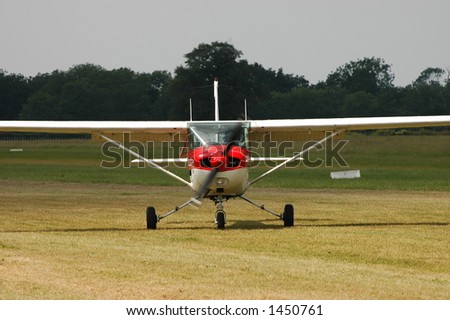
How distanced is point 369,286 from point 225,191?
670 cm

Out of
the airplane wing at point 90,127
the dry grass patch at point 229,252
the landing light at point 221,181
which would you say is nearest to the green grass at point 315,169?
the dry grass patch at point 229,252

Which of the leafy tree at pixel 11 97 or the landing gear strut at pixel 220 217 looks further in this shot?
the leafy tree at pixel 11 97

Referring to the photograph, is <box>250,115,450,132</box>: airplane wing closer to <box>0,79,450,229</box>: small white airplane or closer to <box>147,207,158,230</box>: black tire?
<box>0,79,450,229</box>: small white airplane

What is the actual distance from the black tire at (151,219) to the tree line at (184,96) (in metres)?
32.6

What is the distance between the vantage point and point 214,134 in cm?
1714

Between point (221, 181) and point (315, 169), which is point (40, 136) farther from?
point (221, 181)

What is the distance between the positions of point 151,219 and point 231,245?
10.1ft

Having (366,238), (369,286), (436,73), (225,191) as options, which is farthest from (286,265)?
(436,73)

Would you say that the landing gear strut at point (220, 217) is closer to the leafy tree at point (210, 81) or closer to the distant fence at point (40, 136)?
the leafy tree at point (210, 81)

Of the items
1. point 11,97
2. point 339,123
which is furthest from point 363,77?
point 339,123

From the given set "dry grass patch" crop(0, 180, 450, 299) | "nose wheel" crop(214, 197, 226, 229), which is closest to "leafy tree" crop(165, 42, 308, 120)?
"dry grass patch" crop(0, 180, 450, 299)

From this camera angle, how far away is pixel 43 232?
55.5ft

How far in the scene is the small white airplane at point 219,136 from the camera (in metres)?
16.7

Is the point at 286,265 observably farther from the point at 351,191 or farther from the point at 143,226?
the point at 351,191
